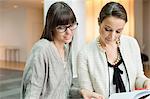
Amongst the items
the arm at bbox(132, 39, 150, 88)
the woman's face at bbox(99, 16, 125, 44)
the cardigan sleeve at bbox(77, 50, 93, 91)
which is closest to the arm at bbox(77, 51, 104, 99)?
the cardigan sleeve at bbox(77, 50, 93, 91)

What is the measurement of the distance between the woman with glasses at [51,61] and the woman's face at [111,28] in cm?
16

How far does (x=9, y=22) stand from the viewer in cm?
988

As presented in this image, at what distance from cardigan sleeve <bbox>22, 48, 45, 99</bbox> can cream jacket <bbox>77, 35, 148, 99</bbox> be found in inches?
9.7

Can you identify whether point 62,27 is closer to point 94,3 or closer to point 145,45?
point 94,3

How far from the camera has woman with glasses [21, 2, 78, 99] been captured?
1114 mm

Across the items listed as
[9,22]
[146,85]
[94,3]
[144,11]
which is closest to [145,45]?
[144,11]

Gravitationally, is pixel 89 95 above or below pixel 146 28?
below

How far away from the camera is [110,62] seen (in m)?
1.31

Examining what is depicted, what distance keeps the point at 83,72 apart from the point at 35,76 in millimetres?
278

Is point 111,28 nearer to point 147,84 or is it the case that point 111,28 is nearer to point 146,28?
point 147,84

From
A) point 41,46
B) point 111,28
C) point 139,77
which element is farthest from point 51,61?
point 139,77

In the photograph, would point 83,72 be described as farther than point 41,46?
Yes

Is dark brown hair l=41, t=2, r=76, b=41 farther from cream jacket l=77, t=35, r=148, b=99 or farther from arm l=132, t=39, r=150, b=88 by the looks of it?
arm l=132, t=39, r=150, b=88

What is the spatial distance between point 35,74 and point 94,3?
17.4 feet
